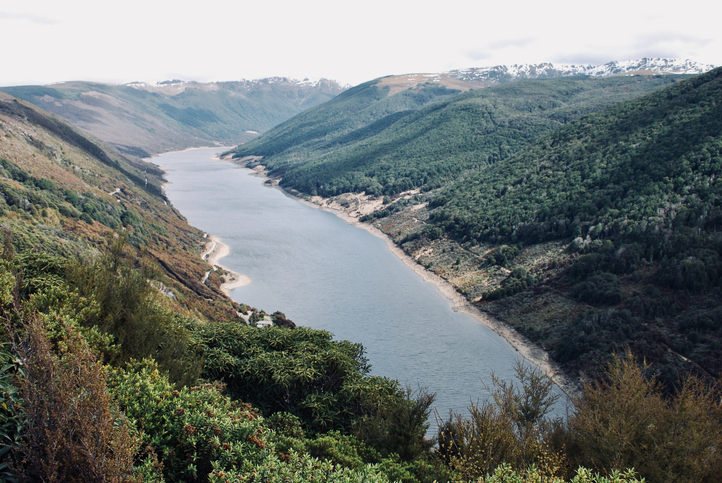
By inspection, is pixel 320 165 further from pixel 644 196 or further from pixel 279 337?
pixel 279 337

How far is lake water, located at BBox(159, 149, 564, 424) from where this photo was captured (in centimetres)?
3384

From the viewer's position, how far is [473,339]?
3909cm

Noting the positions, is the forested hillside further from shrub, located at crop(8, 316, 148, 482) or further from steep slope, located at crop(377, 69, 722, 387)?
shrub, located at crop(8, 316, 148, 482)

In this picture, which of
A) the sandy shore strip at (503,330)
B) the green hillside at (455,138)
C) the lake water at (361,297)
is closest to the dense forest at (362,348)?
the sandy shore strip at (503,330)

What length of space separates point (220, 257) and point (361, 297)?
21.6 m

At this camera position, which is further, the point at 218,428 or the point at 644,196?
the point at 644,196

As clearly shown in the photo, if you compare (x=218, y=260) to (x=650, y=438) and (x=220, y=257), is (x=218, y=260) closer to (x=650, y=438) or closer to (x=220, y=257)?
(x=220, y=257)

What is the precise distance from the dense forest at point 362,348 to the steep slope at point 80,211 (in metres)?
0.34

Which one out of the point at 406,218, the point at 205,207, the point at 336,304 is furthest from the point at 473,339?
the point at 205,207

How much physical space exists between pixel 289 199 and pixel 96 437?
10290 cm

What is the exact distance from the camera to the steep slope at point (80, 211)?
33750mm

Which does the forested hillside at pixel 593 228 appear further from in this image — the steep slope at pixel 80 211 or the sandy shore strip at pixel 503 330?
the steep slope at pixel 80 211

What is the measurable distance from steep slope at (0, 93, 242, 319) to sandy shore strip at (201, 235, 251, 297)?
1180mm

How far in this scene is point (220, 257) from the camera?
197 ft
